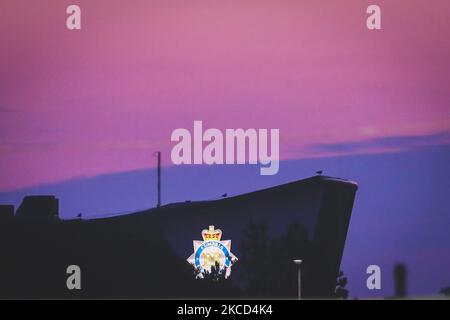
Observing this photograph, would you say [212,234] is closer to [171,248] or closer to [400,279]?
[171,248]

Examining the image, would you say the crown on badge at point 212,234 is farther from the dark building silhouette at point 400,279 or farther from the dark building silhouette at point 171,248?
the dark building silhouette at point 400,279

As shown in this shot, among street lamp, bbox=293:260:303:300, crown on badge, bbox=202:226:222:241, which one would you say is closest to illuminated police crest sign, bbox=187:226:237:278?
crown on badge, bbox=202:226:222:241

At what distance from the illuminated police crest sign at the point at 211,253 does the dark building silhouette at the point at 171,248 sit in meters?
0.07

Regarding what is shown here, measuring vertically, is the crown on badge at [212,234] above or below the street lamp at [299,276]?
above

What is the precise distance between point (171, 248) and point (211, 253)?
0.50 meters

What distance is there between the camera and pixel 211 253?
74.2 ft

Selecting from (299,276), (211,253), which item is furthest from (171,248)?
(299,276)

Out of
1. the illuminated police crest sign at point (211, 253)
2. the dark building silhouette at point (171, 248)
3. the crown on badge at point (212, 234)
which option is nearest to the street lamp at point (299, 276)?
the dark building silhouette at point (171, 248)

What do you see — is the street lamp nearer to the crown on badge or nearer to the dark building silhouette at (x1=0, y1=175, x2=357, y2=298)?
the dark building silhouette at (x1=0, y1=175, x2=357, y2=298)

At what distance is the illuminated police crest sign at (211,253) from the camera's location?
2262 cm

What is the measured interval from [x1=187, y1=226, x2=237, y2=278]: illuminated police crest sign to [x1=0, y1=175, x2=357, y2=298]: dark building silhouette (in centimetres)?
7
